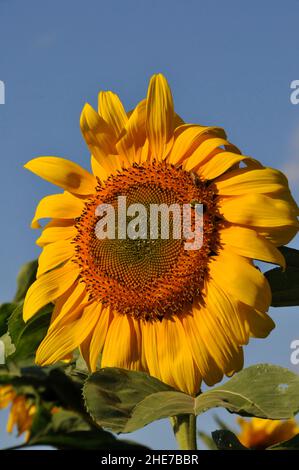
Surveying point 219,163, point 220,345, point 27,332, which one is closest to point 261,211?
point 219,163

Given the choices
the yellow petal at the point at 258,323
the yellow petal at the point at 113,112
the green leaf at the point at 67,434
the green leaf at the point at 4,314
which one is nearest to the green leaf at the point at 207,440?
the yellow petal at the point at 258,323

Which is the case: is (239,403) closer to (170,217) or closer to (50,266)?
(170,217)

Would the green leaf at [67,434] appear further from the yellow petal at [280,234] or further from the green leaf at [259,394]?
the yellow petal at [280,234]

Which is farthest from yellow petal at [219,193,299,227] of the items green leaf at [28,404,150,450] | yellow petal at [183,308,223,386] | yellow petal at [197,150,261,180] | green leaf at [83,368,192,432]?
green leaf at [28,404,150,450]

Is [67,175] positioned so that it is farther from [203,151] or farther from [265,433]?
[265,433]
